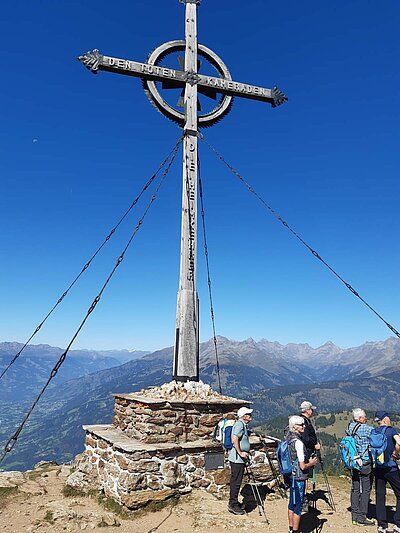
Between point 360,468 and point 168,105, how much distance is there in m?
10.3

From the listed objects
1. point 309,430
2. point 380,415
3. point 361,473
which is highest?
point 380,415

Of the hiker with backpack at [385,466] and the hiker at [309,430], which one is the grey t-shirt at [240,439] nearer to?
the hiker at [309,430]

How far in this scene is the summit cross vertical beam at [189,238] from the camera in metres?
10.5

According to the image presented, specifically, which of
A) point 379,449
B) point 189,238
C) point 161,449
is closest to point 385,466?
point 379,449

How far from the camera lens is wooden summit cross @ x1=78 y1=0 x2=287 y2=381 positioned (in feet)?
34.8

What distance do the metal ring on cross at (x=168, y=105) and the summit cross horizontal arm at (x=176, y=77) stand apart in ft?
0.82

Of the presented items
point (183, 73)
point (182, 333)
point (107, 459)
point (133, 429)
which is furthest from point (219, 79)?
point (107, 459)

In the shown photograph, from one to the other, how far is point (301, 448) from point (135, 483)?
3.64 metres

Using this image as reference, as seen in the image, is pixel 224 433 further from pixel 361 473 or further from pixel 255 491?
pixel 361 473

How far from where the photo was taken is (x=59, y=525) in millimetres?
7297

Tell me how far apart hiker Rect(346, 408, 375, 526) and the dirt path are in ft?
0.96

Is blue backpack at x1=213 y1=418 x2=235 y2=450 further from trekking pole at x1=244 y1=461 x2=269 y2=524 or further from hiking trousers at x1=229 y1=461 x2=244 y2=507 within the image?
trekking pole at x1=244 y1=461 x2=269 y2=524

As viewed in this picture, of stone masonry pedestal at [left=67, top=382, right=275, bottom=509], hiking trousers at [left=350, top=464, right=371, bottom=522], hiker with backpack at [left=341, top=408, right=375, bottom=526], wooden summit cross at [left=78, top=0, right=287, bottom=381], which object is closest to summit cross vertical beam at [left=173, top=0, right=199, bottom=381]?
wooden summit cross at [left=78, top=0, right=287, bottom=381]

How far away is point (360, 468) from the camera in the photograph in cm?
771
